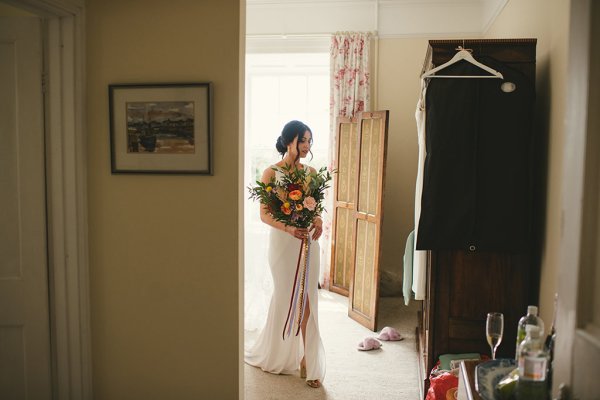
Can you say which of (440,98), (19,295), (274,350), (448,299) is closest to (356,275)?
(274,350)

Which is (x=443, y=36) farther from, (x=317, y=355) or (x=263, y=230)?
(x=317, y=355)

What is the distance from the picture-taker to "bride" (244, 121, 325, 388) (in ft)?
10.9

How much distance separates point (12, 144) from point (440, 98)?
209cm

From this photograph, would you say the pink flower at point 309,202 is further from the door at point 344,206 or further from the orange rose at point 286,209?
the door at point 344,206

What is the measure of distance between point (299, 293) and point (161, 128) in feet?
5.06

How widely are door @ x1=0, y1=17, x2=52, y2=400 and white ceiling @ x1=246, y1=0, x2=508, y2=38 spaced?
3.71m

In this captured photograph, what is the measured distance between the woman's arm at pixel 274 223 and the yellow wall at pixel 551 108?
4.64ft

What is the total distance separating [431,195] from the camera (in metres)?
2.67

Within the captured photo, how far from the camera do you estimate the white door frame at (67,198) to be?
7.63 ft

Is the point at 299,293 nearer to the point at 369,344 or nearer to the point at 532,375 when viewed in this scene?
the point at 369,344

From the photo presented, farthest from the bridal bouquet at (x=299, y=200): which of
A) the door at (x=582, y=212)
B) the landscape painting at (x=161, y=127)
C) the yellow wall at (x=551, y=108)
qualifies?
the door at (x=582, y=212)

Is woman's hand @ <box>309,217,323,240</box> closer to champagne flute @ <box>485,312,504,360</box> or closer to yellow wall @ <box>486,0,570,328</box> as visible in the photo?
yellow wall @ <box>486,0,570,328</box>

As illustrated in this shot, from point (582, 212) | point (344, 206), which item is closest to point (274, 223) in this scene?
point (344, 206)

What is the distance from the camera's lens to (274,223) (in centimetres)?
336
